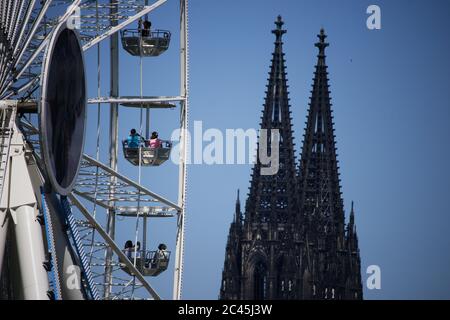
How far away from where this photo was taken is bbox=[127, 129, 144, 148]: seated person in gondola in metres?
51.6

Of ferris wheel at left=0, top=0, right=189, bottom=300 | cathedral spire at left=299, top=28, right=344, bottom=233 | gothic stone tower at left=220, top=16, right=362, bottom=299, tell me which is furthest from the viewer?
cathedral spire at left=299, top=28, right=344, bottom=233

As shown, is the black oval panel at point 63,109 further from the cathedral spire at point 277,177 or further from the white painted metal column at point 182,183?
the cathedral spire at point 277,177

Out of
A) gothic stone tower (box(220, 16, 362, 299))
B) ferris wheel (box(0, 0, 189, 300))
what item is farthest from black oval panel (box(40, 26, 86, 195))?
gothic stone tower (box(220, 16, 362, 299))

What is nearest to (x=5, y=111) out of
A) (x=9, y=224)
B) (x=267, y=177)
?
(x=9, y=224)

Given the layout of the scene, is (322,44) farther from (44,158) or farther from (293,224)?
(44,158)

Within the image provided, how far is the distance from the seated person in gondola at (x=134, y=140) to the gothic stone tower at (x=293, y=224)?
284 feet

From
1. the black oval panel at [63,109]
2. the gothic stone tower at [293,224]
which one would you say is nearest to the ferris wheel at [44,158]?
the black oval panel at [63,109]

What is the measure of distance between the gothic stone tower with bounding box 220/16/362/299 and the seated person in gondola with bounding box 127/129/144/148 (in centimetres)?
8659

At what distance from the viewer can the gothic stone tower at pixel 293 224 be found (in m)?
140

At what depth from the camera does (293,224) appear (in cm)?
14150

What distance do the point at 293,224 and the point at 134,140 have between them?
90239 millimetres

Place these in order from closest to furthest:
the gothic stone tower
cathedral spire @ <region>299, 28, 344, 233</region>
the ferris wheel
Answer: the ferris wheel, the gothic stone tower, cathedral spire @ <region>299, 28, 344, 233</region>

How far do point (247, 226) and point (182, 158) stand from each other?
90.1 meters

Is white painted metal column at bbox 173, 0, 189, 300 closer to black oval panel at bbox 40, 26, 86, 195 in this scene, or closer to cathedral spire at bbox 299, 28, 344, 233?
black oval panel at bbox 40, 26, 86, 195
